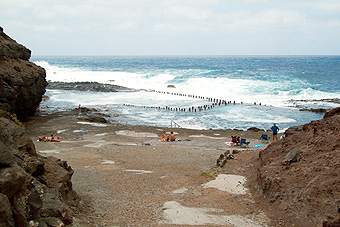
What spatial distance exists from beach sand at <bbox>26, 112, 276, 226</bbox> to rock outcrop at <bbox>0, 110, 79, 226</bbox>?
805mm

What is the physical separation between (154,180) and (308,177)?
19.4 feet

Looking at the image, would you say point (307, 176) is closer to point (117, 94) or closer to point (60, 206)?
point (60, 206)

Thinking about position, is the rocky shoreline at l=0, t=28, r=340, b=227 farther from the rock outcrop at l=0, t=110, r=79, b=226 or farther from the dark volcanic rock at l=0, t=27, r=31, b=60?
the dark volcanic rock at l=0, t=27, r=31, b=60

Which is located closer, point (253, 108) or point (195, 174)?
point (195, 174)

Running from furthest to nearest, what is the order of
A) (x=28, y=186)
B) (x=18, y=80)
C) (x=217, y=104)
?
1. (x=217, y=104)
2. (x=18, y=80)
3. (x=28, y=186)

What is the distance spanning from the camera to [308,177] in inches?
390

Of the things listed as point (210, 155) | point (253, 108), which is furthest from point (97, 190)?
point (253, 108)

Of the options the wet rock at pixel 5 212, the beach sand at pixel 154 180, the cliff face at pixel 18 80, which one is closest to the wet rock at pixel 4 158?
the wet rock at pixel 5 212

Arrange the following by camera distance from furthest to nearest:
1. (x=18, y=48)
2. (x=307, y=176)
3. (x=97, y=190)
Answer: (x=18, y=48) → (x=97, y=190) → (x=307, y=176)

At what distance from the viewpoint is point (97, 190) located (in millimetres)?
11852

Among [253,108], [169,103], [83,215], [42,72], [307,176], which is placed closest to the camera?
[83,215]

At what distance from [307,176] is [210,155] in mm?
8644

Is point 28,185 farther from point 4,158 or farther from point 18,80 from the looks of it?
point 18,80

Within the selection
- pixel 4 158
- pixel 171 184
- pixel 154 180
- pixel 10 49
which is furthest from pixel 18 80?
pixel 4 158
